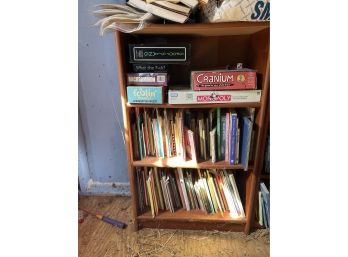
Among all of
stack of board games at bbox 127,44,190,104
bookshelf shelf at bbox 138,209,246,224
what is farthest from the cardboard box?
bookshelf shelf at bbox 138,209,246,224

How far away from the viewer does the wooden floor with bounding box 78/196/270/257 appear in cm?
124

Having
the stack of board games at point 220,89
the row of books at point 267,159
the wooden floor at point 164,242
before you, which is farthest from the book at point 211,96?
the wooden floor at point 164,242

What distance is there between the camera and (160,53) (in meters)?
1.04

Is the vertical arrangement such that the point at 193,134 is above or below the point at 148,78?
below

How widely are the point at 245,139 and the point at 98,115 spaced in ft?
2.92

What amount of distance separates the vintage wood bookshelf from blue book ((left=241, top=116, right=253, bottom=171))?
1.5 inches

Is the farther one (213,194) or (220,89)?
(213,194)

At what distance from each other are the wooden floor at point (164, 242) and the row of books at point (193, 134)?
443 mm

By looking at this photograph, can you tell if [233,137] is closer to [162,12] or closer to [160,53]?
[160,53]

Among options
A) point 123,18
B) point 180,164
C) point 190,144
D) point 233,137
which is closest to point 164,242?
point 180,164
